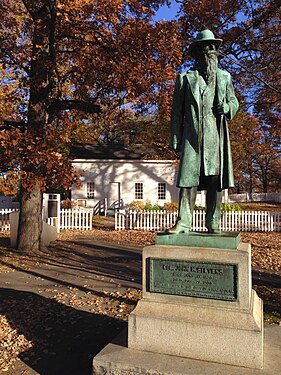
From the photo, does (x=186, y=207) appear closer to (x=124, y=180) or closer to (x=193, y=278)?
(x=193, y=278)

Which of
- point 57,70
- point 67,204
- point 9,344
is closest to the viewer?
point 9,344

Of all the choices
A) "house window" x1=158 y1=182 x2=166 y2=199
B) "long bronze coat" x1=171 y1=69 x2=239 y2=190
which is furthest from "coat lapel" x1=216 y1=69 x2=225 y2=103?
"house window" x1=158 y1=182 x2=166 y2=199

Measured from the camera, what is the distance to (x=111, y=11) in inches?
380

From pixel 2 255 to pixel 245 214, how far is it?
12143 millimetres

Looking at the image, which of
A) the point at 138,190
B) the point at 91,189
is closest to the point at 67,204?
the point at 91,189

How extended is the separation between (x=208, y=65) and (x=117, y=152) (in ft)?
87.8

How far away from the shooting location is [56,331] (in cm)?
526

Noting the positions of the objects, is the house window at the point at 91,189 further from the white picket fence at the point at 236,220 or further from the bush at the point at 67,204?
the white picket fence at the point at 236,220

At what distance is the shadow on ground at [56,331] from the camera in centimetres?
429

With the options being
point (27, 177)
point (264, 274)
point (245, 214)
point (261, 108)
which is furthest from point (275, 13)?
point (27, 177)

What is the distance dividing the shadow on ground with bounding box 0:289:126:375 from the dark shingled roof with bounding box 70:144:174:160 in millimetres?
23153

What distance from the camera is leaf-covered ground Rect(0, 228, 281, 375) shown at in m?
4.53

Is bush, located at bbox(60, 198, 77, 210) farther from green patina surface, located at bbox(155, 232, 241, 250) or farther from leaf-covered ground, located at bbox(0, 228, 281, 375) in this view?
green patina surface, located at bbox(155, 232, 241, 250)

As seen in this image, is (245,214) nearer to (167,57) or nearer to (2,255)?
(167,57)
